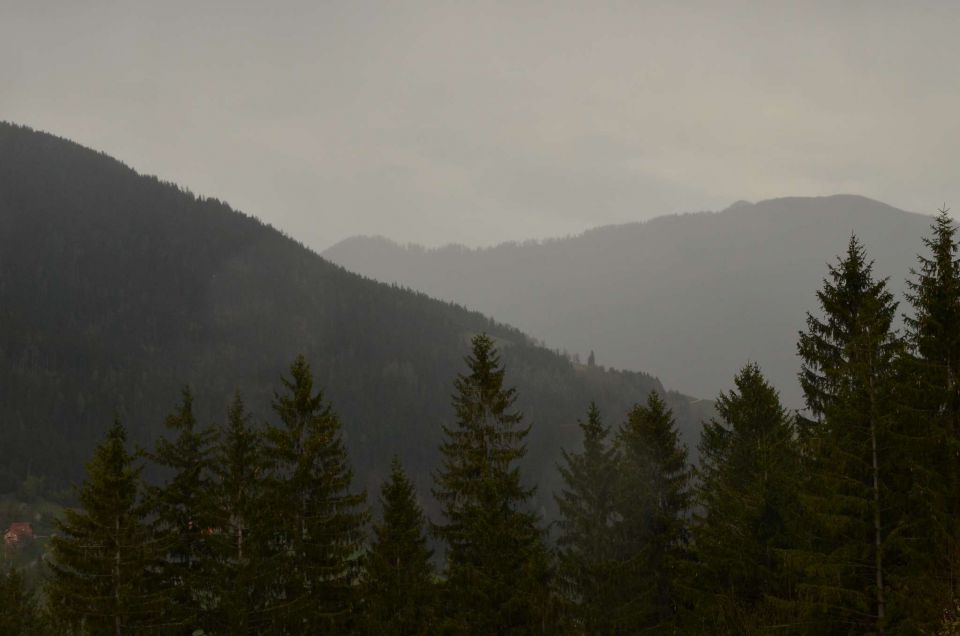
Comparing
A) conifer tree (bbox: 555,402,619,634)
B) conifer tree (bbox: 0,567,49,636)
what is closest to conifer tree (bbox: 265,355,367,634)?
conifer tree (bbox: 555,402,619,634)

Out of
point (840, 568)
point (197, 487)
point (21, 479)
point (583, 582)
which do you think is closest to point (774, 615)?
point (840, 568)

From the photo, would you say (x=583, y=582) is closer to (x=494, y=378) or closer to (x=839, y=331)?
(x=494, y=378)

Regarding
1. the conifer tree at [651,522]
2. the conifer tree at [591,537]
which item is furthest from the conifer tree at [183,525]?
the conifer tree at [651,522]

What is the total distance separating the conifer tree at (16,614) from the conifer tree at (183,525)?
20.5ft

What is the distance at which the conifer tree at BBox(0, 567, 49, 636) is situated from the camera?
1127 inches

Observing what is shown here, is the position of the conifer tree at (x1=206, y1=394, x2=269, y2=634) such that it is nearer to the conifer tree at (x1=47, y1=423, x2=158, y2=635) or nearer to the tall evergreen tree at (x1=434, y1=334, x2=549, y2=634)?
the conifer tree at (x1=47, y1=423, x2=158, y2=635)

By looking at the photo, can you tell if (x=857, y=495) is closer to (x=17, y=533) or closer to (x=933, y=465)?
(x=933, y=465)

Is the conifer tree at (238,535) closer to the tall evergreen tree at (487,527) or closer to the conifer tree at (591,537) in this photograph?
the tall evergreen tree at (487,527)

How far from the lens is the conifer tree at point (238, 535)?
26.0 meters

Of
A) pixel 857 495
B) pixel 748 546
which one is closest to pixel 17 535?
pixel 748 546

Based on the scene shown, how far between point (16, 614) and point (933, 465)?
35619mm

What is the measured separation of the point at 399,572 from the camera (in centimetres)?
2947

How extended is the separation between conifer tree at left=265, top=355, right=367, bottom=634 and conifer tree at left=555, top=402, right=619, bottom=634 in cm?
785

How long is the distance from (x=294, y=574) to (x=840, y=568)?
17.1 m
